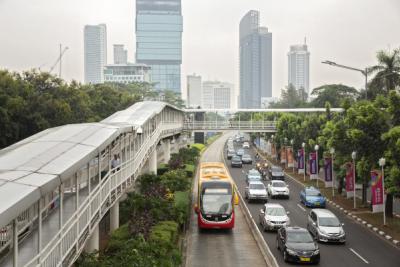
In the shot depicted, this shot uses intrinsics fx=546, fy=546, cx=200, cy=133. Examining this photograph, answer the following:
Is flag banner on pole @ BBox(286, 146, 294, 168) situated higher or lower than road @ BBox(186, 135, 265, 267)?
higher

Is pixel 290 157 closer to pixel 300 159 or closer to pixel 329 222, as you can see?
pixel 300 159

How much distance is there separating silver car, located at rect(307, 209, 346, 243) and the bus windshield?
4.40 metres

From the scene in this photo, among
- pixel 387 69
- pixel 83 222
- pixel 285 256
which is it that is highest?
pixel 387 69

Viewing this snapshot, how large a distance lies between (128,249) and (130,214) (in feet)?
34.3

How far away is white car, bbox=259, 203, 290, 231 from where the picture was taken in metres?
28.4

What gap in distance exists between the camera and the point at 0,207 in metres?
9.06

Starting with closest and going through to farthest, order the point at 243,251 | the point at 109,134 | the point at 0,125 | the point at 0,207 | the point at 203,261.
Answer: the point at 0,207 < the point at 109,134 < the point at 203,261 < the point at 243,251 < the point at 0,125

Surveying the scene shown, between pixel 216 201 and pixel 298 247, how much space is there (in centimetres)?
670

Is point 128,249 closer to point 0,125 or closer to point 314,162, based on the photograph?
point 0,125

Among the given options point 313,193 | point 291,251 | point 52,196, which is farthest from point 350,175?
point 52,196

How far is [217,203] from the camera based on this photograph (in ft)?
91.8

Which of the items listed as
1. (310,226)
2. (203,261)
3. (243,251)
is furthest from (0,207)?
(310,226)

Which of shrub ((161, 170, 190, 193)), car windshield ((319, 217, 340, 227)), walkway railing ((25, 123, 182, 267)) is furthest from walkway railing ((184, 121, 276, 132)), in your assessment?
walkway railing ((25, 123, 182, 267))

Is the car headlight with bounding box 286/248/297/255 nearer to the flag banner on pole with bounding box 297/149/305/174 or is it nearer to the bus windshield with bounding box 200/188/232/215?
the bus windshield with bounding box 200/188/232/215
